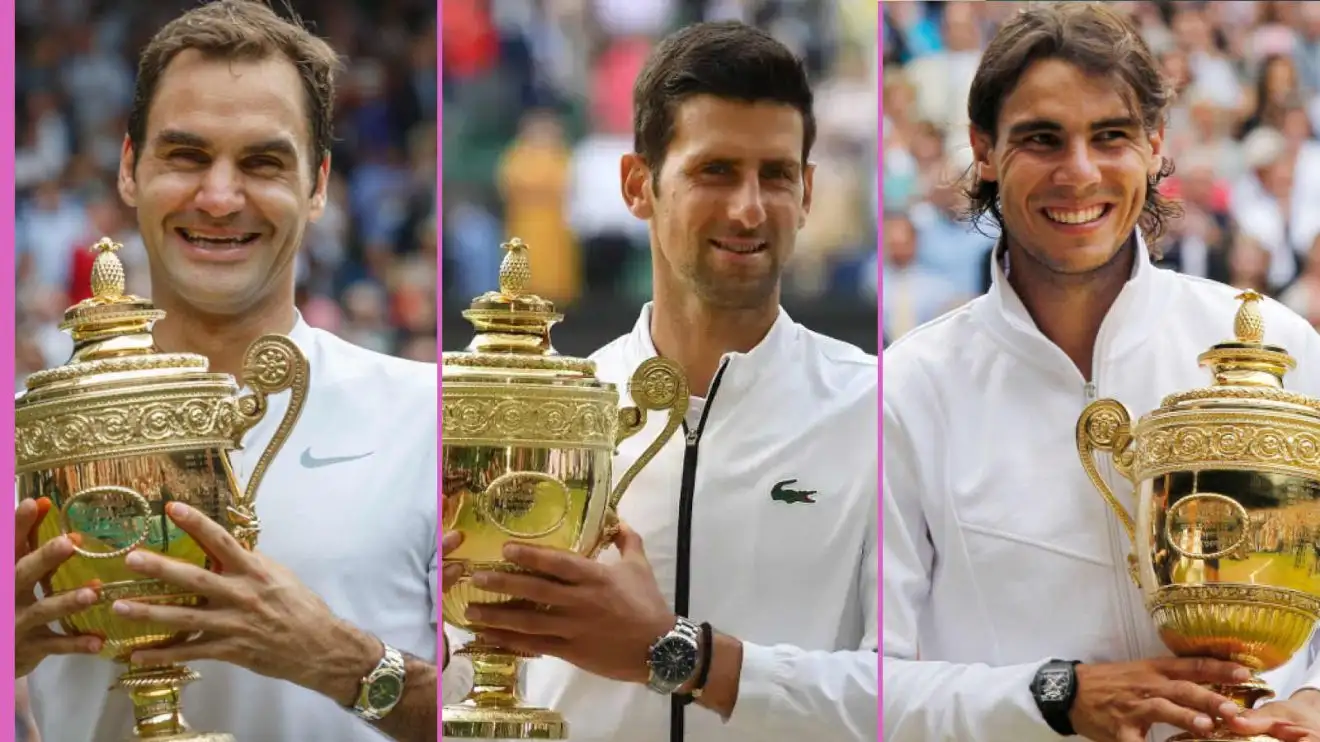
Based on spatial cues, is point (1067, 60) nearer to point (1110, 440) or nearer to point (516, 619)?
point (1110, 440)

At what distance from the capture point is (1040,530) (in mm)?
2621

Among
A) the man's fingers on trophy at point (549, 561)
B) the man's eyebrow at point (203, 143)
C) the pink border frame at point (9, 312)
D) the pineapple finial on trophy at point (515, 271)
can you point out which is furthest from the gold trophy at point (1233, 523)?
the pink border frame at point (9, 312)

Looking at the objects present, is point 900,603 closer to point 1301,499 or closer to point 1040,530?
point 1040,530

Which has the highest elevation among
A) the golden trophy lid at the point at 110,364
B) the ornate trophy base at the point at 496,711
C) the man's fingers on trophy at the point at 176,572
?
the golden trophy lid at the point at 110,364

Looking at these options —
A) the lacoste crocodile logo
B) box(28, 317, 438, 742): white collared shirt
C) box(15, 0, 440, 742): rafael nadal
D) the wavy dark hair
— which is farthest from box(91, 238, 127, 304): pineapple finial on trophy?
the wavy dark hair

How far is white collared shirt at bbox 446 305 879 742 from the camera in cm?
261

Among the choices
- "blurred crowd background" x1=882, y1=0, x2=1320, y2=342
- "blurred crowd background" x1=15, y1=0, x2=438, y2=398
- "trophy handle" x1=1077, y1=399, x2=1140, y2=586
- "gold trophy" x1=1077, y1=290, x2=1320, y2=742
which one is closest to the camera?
"gold trophy" x1=1077, y1=290, x2=1320, y2=742

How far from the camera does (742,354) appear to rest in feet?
8.80

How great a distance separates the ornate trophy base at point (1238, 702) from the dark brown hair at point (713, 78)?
82 cm

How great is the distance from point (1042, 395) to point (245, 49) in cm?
107

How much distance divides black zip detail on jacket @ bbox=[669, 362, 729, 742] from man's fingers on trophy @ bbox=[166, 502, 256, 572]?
0.54 metres

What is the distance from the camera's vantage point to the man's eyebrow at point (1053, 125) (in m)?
2.67

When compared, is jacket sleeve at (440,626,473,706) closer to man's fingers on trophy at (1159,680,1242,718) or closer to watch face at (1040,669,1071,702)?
watch face at (1040,669,1071,702)

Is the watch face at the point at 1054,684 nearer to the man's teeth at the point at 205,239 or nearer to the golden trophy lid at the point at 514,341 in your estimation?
the golden trophy lid at the point at 514,341
